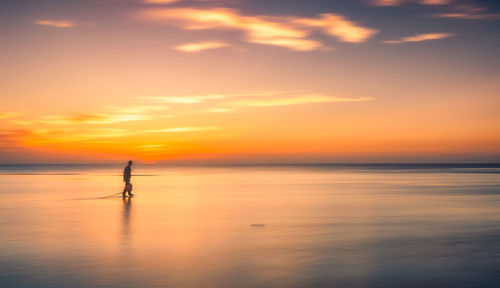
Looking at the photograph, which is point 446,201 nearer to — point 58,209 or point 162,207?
point 162,207

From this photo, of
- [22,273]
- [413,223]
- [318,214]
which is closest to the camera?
[22,273]

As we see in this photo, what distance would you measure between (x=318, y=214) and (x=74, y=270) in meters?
11.2

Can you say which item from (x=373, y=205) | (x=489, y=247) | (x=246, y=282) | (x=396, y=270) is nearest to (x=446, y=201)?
(x=373, y=205)

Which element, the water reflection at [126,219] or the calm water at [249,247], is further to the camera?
the water reflection at [126,219]

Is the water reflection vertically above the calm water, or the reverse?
the water reflection

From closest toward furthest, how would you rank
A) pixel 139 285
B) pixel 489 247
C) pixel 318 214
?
pixel 139 285, pixel 489 247, pixel 318 214

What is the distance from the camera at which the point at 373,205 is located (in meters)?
22.1

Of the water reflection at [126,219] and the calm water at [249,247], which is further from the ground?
the water reflection at [126,219]

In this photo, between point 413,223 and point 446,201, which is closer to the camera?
point 413,223

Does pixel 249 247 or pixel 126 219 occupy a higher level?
pixel 126 219

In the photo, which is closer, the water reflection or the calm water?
the calm water

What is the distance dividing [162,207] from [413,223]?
10.8 m

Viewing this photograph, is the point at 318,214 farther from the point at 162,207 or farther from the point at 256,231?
the point at 162,207

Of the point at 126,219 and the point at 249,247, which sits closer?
the point at 249,247
